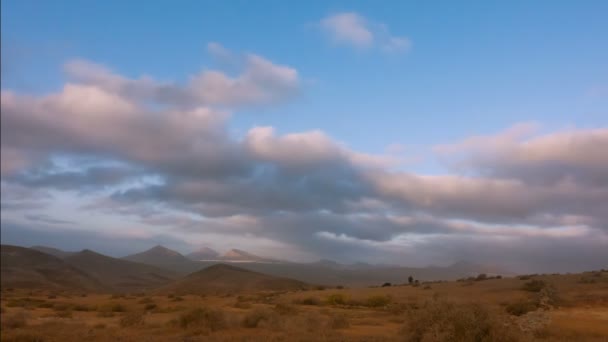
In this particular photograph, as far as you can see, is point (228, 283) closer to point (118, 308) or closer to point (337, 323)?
point (118, 308)

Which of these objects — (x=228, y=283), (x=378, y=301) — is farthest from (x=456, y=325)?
(x=228, y=283)

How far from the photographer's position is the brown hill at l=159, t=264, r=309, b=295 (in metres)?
77.6

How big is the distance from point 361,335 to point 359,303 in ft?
62.2

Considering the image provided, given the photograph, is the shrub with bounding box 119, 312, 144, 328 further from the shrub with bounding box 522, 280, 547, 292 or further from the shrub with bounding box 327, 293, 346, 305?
the shrub with bounding box 522, 280, 547, 292

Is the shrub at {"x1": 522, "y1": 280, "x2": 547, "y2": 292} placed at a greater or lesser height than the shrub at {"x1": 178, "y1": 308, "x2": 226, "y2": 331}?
greater

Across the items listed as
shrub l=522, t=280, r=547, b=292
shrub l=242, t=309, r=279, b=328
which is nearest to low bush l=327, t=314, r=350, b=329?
shrub l=242, t=309, r=279, b=328

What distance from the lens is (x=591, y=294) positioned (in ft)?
99.6

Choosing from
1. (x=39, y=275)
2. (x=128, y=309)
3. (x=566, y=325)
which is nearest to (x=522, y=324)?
(x=566, y=325)

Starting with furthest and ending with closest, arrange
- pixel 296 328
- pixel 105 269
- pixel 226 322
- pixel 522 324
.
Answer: pixel 105 269, pixel 226 322, pixel 296 328, pixel 522 324

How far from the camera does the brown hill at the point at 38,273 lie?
8899 cm

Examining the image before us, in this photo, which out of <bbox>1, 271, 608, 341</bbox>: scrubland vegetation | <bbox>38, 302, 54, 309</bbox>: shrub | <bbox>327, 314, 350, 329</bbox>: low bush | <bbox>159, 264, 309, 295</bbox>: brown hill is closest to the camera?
<bbox>1, 271, 608, 341</bbox>: scrubland vegetation

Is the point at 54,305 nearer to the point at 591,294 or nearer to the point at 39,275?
the point at 591,294

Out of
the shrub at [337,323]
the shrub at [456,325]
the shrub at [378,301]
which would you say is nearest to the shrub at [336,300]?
the shrub at [378,301]

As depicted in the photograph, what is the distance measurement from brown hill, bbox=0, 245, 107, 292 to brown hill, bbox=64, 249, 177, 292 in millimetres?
10193
